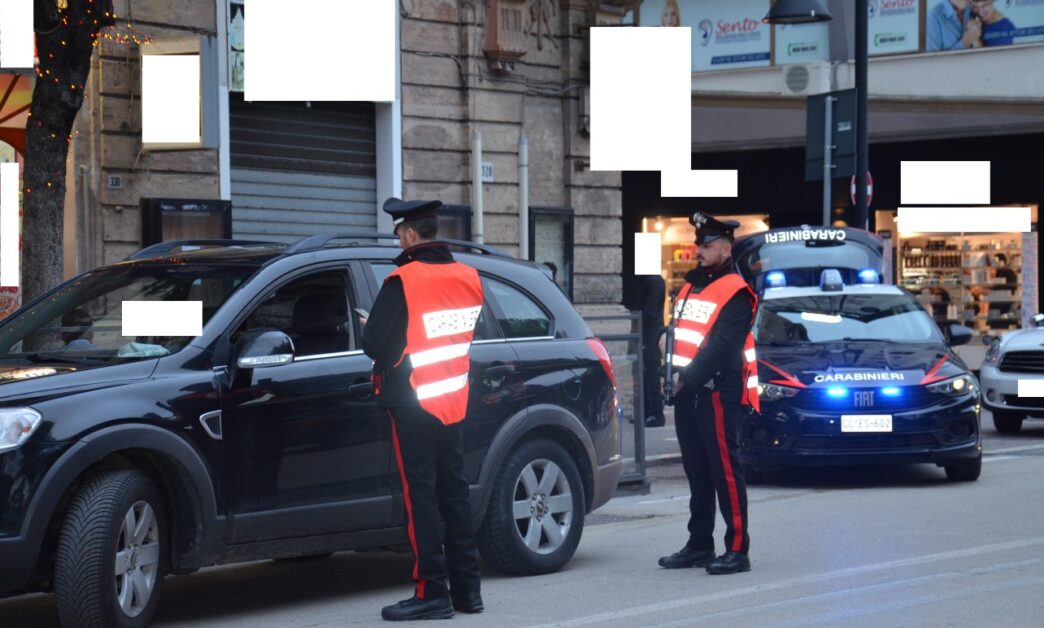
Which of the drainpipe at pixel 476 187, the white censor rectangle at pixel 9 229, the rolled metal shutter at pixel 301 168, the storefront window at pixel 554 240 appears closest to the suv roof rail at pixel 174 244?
the white censor rectangle at pixel 9 229

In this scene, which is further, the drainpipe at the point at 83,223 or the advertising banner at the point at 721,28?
the advertising banner at the point at 721,28

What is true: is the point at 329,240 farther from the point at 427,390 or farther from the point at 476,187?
the point at 476,187

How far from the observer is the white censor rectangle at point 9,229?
14414mm

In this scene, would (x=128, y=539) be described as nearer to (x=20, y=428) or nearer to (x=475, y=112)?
(x=20, y=428)

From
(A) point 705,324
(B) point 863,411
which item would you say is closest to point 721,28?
(B) point 863,411

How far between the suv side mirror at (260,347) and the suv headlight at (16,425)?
0.98m

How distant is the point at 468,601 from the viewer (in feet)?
24.1

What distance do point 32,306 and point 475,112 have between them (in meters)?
11.6

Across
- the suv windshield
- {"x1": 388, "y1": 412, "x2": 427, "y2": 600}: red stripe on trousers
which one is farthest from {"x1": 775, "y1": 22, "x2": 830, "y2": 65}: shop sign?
{"x1": 388, "y1": 412, "x2": 427, "y2": 600}: red stripe on trousers

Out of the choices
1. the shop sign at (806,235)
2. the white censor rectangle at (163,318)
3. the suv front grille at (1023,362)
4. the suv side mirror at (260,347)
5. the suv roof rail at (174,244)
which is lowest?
the suv front grille at (1023,362)

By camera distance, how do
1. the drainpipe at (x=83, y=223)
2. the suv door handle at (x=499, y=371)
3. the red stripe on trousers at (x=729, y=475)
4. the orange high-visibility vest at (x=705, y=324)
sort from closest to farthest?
the suv door handle at (x=499, y=371) < the red stripe on trousers at (x=729, y=475) < the orange high-visibility vest at (x=705, y=324) < the drainpipe at (x=83, y=223)

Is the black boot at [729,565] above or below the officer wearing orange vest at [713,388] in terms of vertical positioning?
below

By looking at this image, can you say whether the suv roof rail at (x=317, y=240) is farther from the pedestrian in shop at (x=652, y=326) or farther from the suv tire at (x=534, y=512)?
the pedestrian in shop at (x=652, y=326)

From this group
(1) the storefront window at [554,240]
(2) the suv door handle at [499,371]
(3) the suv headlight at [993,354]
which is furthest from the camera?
(1) the storefront window at [554,240]
